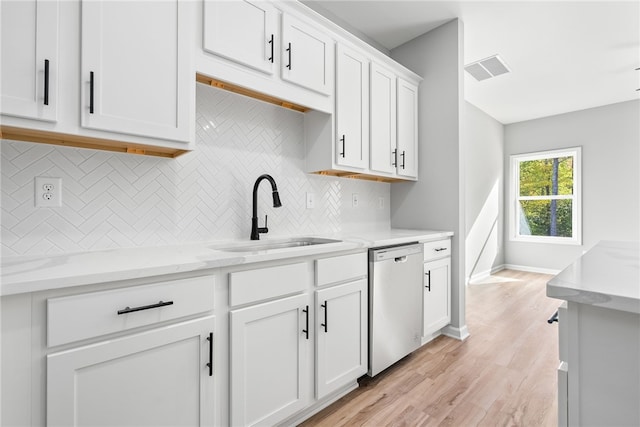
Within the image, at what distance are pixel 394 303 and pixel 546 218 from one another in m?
4.90

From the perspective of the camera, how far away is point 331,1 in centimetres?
254

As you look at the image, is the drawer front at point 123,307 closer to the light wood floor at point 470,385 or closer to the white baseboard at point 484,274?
the light wood floor at point 470,385

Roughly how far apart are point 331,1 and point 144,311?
8.76ft

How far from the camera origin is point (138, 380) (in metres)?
1.07

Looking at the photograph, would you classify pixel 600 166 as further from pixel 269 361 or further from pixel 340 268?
pixel 269 361

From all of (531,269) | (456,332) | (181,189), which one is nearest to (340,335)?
(181,189)

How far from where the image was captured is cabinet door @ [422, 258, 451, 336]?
2.46 metres

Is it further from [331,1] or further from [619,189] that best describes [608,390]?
[619,189]

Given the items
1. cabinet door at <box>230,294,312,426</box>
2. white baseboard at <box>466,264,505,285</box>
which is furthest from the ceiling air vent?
cabinet door at <box>230,294,312,426</box>

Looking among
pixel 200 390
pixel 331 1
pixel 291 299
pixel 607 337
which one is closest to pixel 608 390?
pixel 607 337

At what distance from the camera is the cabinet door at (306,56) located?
6.10 ft

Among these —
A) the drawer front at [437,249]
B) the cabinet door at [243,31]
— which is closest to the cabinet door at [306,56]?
the cabinet door at [243,31]

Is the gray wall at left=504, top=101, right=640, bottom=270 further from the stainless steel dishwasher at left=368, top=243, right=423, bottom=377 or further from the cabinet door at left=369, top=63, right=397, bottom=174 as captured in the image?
the stainless steel dishwasher at left=368, top=243, right=423, bottom=377

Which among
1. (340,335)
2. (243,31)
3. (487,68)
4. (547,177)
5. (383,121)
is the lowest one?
(340,335)
